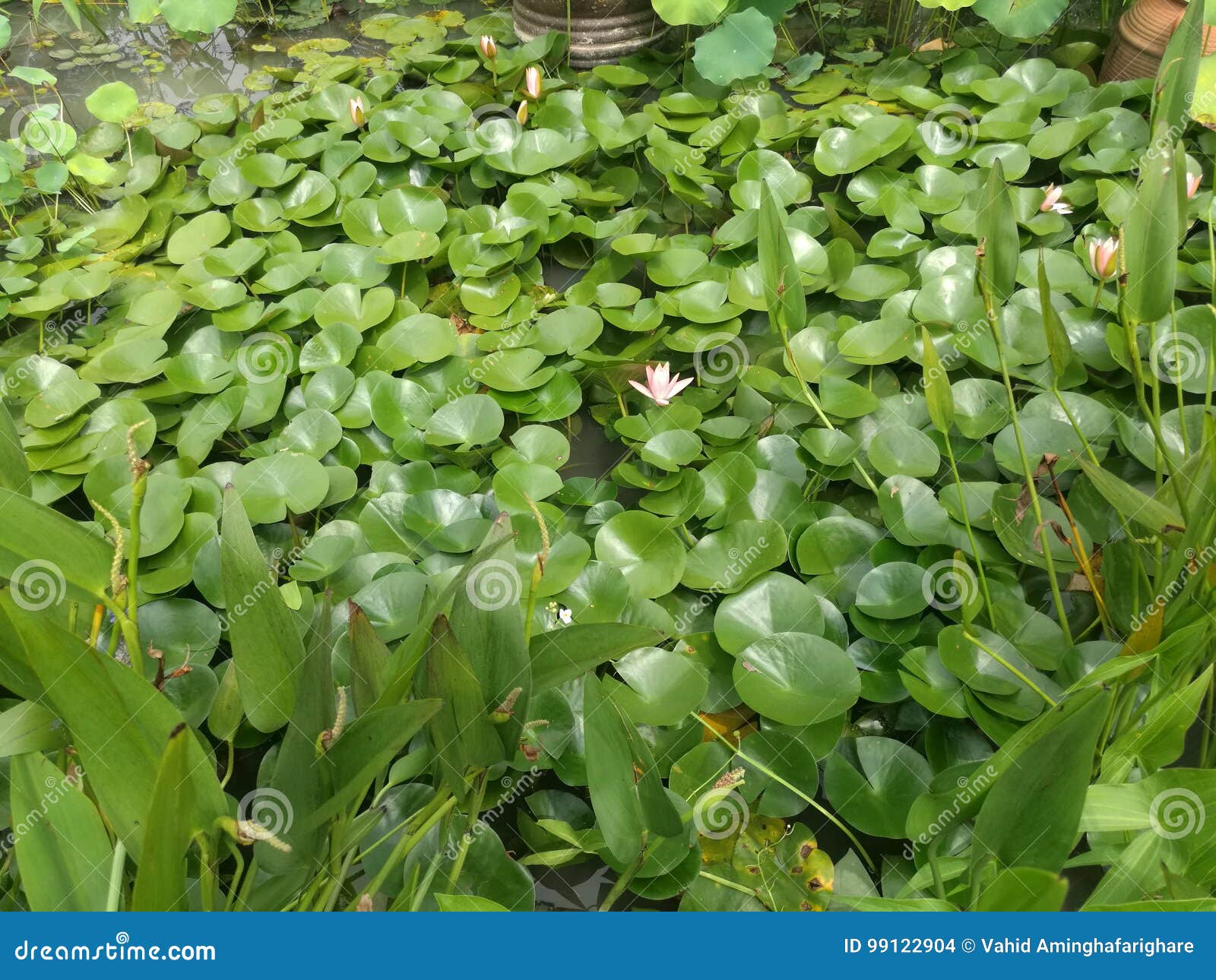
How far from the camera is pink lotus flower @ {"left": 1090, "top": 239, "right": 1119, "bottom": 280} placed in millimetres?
1494

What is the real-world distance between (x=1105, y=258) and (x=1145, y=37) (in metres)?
0.97

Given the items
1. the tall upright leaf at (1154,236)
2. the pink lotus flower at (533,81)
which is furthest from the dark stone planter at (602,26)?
the tall upright leaf at (1154,236)

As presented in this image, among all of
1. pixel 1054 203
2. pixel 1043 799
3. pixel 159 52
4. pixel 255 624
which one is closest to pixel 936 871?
pixel 1043 799

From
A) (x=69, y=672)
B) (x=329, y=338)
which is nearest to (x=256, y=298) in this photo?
(x=329, y=338)

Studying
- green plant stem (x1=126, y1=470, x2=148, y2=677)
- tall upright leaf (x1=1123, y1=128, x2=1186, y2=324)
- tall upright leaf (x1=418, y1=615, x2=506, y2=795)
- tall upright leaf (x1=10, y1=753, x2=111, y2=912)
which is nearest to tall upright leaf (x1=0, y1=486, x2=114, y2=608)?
green plant stem (x1=126, y1=470, x2=148, y2=677)

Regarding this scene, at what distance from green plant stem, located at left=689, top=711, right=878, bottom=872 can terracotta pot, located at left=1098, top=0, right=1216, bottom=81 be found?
1.85m

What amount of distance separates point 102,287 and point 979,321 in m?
1.68

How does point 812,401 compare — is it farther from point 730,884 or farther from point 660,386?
point 730,884

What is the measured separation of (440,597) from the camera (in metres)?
0.92

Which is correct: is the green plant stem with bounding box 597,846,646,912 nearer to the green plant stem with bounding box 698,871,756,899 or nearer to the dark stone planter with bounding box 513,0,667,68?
the green plant stem with bounding box 698,871,756,899

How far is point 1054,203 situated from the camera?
1.80 metres

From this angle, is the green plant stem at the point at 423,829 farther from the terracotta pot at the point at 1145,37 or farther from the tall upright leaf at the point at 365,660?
the terracotta pot at the point at 1145,37

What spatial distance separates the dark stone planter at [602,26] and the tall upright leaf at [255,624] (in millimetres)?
2052

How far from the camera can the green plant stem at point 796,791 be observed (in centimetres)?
107
